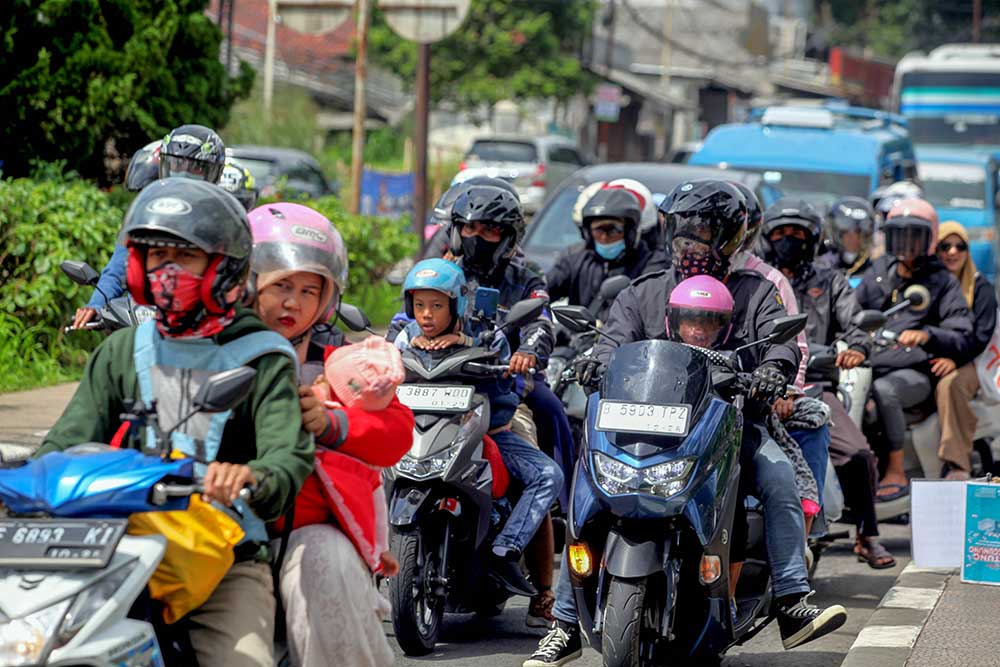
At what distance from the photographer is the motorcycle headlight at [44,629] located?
321 cm

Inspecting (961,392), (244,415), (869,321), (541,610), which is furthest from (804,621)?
(961,392)

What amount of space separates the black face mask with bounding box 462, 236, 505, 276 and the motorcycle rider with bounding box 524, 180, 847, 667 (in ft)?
3.13

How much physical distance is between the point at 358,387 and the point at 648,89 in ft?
175

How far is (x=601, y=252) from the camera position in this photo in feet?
30.5

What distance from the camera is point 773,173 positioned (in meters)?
17.9

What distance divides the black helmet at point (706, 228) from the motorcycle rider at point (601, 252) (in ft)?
7.91

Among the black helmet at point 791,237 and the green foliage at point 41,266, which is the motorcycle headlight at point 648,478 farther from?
the green foliage at point 41,266

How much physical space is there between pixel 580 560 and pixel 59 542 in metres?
2.79

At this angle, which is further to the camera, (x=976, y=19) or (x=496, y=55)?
(x=976, y=19)

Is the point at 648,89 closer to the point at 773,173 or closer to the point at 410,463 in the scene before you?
the point at 773,173

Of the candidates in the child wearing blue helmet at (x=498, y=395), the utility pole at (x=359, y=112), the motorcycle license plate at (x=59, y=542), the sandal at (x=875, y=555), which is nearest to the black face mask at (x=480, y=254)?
the child wearing blue helmet at (x=498, y=395)

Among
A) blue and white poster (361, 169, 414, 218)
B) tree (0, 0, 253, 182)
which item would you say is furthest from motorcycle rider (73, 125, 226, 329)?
blue and white poster (361, 169, 414, 218)

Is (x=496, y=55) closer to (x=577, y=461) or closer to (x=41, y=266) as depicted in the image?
(x=41, y=266)

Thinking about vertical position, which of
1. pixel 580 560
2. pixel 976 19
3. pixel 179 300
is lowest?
pixel 580 560
